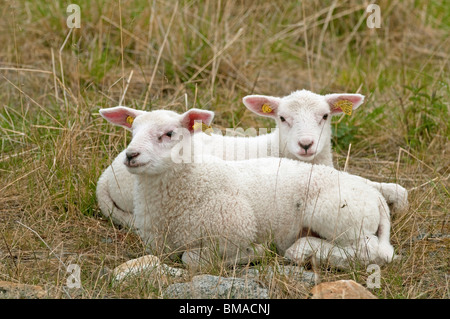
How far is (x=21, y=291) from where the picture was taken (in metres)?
3.70

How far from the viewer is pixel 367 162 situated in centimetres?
617

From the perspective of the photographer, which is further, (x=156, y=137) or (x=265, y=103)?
(x=265, y=103)

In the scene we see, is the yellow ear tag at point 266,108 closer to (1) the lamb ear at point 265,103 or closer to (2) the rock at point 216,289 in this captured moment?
(1) the lamb ear at point 265,103

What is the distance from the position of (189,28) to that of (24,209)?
9.77ft

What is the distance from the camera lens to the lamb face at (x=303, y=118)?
4.94 m

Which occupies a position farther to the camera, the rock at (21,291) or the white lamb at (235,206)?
the white lamb at (235,206)

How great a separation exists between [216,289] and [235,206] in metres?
0.76

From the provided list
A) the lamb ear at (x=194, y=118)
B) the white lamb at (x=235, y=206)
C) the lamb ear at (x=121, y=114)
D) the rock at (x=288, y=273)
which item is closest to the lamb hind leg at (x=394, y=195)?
the white lamb at (x=235, y=206)

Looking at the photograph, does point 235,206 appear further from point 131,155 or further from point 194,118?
point 131,155

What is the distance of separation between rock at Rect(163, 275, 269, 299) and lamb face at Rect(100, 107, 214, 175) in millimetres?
769

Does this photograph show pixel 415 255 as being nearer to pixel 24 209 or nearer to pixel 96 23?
pixel 24 209

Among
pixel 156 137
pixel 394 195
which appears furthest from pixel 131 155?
pixel 394 195

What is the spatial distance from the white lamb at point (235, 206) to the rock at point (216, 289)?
44 cm

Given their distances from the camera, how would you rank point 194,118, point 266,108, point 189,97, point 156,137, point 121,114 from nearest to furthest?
point 156,137 < point 194,118 < point 121,114 < point 266,108 < point 189,97
